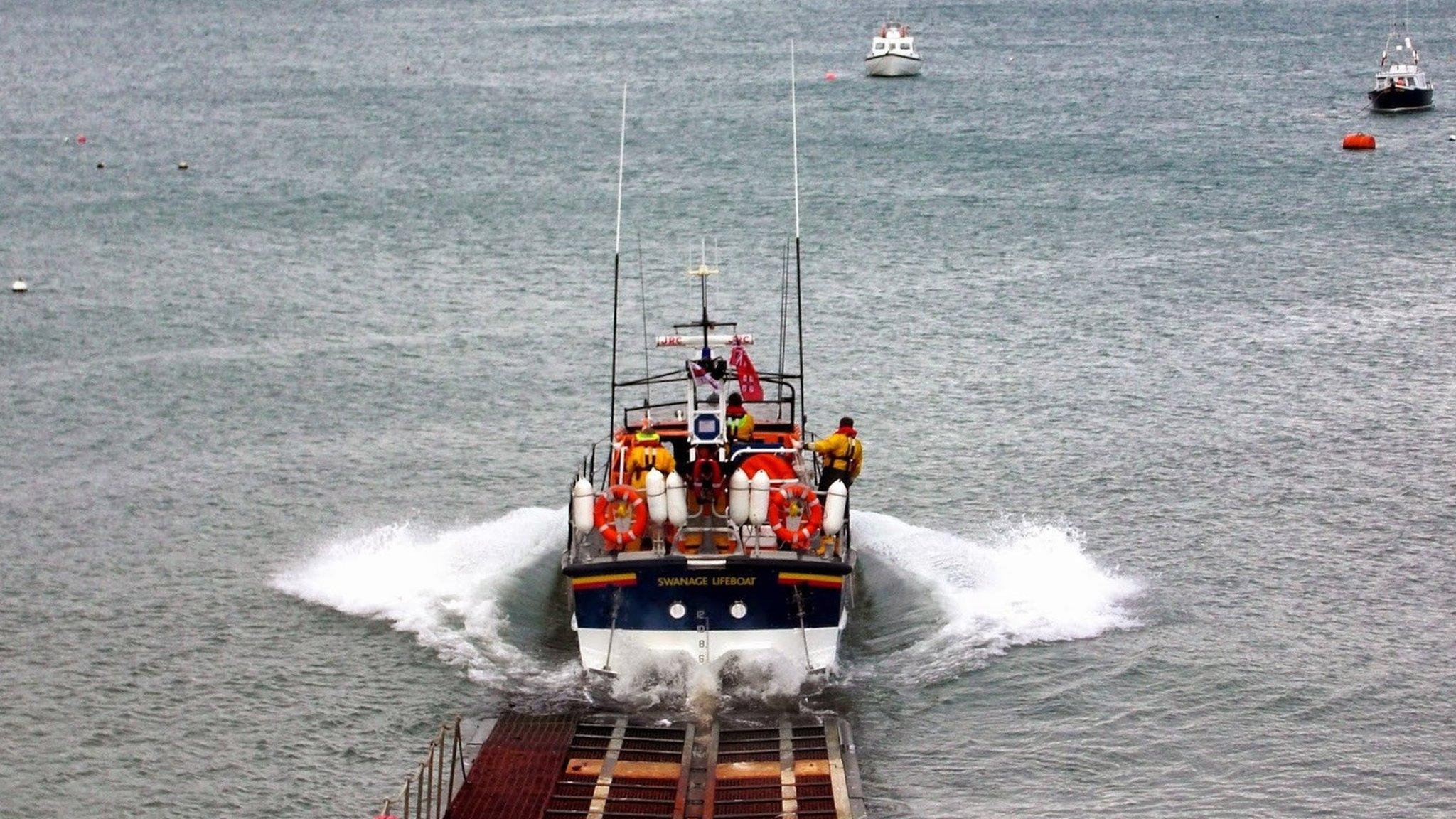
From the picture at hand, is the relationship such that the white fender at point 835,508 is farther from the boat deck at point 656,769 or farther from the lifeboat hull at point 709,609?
the boat deck at point 656,769

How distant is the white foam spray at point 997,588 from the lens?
2692 centimetres

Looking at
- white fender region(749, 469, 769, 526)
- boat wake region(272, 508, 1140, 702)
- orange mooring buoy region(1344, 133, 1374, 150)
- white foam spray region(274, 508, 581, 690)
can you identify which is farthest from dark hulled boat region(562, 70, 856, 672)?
orange mooring buoy region(1344, 133, 1374, 150)

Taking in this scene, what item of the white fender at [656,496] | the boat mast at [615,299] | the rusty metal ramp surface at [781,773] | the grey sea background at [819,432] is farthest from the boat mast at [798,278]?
the rusty metal ramp surface at [781,773]

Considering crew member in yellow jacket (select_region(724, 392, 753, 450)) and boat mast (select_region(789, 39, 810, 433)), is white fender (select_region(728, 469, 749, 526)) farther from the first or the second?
crew member in yellow jacket (select_region(724, 392, 753, 450))

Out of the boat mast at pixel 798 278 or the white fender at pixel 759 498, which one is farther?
the boat mast at pixel 798 278

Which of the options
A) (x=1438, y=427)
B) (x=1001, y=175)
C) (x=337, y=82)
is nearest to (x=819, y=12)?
(x=337, y=82)

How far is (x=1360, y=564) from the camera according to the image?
30.7m

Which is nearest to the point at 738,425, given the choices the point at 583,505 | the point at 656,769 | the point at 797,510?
the point at 797,510

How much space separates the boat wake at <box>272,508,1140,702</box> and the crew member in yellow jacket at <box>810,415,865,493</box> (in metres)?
2.59

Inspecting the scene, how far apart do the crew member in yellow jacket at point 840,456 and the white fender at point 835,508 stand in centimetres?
151

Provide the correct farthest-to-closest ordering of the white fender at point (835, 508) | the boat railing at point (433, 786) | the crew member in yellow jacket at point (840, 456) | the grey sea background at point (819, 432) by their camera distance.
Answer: the crew member in yellow jacket at point (840, 456) → the grey sea background at point (819, 432) → the white fender at point (835, 508) → the boat railing at point (433, 786)

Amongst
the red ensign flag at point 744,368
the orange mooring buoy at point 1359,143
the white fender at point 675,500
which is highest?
the orange mooring buoy at point 1359,143

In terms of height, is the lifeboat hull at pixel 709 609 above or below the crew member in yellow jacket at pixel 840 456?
below

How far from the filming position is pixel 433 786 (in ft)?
73.4
